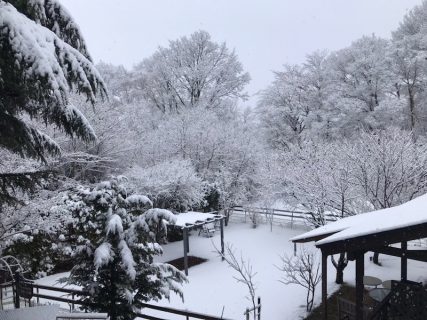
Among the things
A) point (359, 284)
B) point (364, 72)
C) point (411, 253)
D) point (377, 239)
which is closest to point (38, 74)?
point (377, 239)

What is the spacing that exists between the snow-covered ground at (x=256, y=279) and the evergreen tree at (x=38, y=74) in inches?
257

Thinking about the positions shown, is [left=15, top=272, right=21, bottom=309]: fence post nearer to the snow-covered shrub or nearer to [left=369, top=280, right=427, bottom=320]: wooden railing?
[left=369, top=280, right=427, bottom=320]: wooden railing

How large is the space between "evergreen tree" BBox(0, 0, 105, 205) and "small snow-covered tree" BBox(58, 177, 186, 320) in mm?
1483

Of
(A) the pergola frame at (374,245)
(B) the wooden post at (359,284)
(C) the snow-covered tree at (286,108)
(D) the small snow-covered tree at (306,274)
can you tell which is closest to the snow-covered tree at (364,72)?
(C) the snow-covered tree at (286,108)

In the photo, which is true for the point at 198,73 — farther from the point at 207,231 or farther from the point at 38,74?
the point at 38,74

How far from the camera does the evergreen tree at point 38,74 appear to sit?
10.5 feet

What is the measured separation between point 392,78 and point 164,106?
50.5ft

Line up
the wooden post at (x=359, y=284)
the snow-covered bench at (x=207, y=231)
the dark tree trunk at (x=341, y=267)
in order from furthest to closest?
1. the snow-covered bench at (x=207, y=231)
2. the dark tree trunk at (x=341, y=267)
3. the wooden post at (x=359, y=284)

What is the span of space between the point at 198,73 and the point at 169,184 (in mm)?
11178

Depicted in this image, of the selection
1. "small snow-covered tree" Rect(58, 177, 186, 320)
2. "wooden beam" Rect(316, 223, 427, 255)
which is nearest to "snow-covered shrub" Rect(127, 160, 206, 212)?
"small snow-covered tree" Rect(58, 177, 186, 320)

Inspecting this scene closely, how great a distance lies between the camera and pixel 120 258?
Result: 6688 millimetres

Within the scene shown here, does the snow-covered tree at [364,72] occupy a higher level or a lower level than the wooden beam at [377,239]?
higher

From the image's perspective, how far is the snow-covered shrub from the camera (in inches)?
712

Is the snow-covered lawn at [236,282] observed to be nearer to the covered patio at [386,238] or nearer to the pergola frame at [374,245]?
the covered patio at [386,238]
